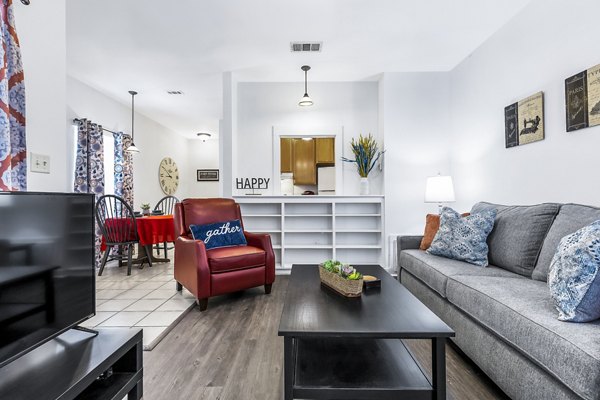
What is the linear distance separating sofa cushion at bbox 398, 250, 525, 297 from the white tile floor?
2.06m

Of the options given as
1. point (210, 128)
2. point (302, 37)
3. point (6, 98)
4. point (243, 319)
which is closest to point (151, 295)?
point (243, 319)

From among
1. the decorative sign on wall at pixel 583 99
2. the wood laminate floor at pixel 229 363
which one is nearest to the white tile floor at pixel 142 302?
the wood laminate floor at pixel 229 363

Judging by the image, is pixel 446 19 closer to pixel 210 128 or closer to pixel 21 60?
pixel 21 60

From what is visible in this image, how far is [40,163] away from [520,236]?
312 cm

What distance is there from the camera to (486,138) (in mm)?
3285

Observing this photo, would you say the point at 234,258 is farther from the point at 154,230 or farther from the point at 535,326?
the point at 535,326

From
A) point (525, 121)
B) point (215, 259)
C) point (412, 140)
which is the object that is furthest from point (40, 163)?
point (412, 140)

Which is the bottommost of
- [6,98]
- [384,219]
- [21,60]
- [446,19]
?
[384,219]

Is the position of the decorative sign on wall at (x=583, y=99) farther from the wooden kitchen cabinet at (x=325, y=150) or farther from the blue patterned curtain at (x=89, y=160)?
the blue patterned curtain at (x=89, y=160)

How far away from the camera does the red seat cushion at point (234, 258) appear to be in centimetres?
274

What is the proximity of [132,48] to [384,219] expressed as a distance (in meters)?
3.70

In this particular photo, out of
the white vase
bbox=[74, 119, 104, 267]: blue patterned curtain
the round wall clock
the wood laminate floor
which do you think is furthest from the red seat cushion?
the round wall clock

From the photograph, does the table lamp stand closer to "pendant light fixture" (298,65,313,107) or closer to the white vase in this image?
the white vase

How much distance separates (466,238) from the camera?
246 cm
